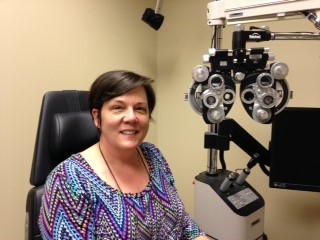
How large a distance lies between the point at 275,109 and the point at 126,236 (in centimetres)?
68

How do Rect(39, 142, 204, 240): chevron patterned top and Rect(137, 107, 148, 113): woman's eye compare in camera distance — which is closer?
Rect(39, 142, 204, 240): chevron patterned top

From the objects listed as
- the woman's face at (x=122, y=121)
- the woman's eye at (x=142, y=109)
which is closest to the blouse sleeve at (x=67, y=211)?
the woman's face at (x=122, y=121)

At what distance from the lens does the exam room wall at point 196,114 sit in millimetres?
1849

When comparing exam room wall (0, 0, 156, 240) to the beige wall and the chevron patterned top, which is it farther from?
the chevron patterned top

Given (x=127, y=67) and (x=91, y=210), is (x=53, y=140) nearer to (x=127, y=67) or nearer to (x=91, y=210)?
(x=91, y=210)

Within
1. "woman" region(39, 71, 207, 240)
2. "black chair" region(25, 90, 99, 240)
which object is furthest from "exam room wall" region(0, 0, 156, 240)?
"woman" region(39, 71, 207, 240)

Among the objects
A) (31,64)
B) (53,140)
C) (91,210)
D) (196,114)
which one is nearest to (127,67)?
(196,114)

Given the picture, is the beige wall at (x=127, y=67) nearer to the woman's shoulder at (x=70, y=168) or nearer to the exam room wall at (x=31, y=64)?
the exam room wall at (x=31, y=64)

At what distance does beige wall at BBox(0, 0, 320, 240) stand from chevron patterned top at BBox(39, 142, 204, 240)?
2.31 ft

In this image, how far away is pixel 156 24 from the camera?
80.2 inches

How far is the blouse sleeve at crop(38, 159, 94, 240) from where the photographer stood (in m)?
1.02

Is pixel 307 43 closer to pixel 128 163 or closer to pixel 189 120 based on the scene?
pixel 189 120

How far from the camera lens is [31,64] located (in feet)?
5.58

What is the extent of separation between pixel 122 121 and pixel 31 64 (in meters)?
0.82
